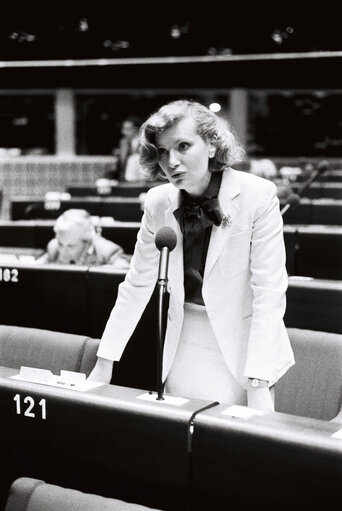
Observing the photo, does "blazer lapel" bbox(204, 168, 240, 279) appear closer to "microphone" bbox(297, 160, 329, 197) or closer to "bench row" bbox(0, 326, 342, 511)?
"bench row" bbox(0, 326, 342, 511)

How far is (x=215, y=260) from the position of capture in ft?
6.49

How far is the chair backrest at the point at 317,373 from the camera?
2.68 meters

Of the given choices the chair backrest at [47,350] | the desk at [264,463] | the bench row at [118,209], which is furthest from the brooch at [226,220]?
the bench row at [118,209]

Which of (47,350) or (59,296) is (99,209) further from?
(47,350)

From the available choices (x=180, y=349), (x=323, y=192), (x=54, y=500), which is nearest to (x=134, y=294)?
(x=180, y=349)

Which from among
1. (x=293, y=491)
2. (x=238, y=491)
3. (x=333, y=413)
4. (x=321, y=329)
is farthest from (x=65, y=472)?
(x=321, y=329)

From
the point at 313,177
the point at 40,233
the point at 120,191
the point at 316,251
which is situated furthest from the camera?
the point at 120,191

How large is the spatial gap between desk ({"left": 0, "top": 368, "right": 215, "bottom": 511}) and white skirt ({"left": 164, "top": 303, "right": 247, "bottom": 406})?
31cm

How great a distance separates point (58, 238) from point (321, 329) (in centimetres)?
192

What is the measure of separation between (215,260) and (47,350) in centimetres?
118

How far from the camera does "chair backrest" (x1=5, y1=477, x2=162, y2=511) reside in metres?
1.48

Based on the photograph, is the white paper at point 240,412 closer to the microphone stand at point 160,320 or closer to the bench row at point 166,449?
the bench row at point 166,449

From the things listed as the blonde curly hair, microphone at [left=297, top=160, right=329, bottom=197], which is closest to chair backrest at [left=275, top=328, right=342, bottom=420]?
the blonde curly hair

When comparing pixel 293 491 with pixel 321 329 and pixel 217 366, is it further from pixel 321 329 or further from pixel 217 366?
pixel 321 329
